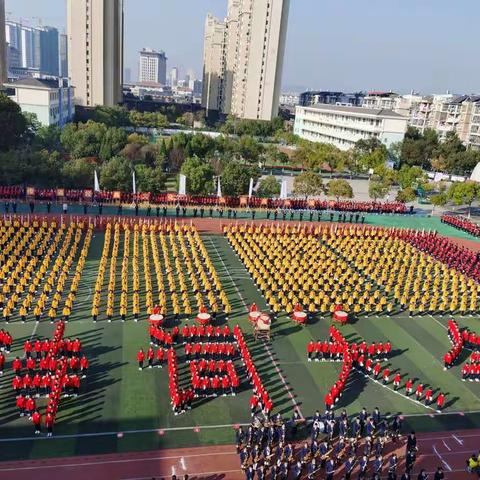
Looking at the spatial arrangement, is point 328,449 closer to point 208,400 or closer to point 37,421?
point 208,400

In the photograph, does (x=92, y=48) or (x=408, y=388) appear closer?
(x=408, y=388)

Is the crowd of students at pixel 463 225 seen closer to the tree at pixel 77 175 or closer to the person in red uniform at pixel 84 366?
the tree at pixel 77 175

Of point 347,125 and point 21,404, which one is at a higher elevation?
point 347,125

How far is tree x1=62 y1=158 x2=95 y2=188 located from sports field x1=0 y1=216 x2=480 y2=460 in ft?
64.3

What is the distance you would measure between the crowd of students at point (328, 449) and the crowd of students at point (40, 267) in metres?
10.4

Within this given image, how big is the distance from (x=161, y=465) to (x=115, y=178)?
3140cm

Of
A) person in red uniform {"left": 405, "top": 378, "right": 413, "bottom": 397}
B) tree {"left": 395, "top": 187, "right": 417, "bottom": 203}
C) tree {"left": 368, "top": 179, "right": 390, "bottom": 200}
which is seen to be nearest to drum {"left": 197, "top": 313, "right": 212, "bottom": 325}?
person in red uniform {"left": 405, "top": 378, "right": 413, "bottom": 397}

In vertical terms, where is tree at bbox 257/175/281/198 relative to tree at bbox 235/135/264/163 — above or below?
below

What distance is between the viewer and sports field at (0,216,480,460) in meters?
13.7

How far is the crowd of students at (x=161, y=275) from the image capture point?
69.7 ft

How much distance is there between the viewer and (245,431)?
1425 centimetres

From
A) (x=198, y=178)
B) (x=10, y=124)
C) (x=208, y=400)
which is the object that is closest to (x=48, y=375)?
(x=208, y=400)

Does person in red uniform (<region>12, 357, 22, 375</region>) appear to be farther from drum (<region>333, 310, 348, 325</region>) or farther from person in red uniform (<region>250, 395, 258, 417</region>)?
drum (<region>333, 310, 348, 325</region>)

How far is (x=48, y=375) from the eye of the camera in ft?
50.7
